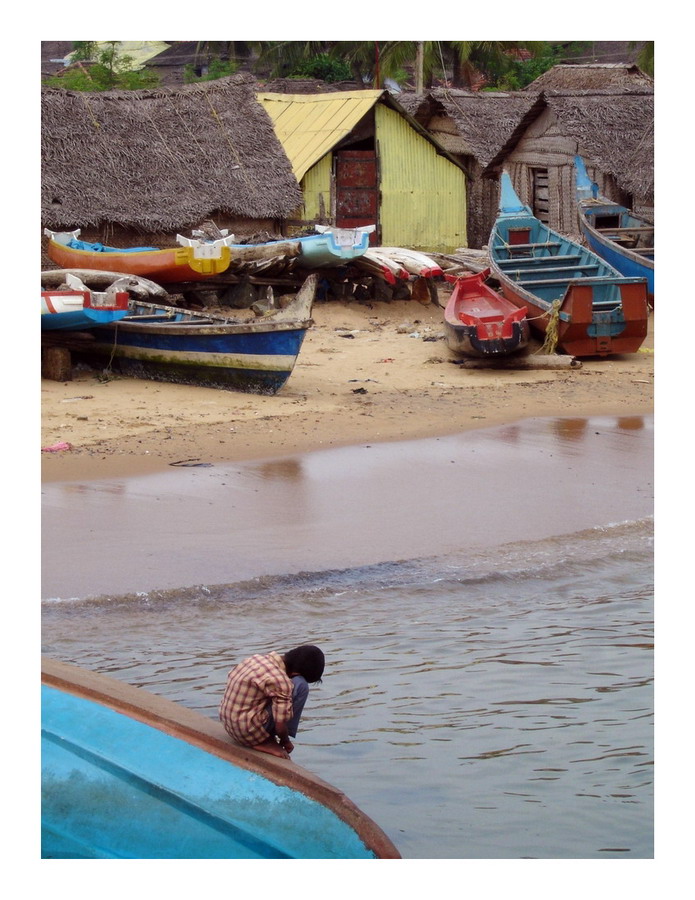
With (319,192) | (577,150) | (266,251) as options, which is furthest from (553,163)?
(266,251)

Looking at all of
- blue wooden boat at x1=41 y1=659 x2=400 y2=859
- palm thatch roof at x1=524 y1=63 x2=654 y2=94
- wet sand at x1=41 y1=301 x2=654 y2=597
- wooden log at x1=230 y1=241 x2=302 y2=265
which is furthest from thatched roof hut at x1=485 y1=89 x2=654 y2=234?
blue wooden boat at x1=41 y1=659 x2=400 y2=859

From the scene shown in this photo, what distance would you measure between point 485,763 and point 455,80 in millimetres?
33051

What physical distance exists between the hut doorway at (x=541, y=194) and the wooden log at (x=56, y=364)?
1270 cm

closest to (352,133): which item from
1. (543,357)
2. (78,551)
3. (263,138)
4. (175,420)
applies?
(263,138)

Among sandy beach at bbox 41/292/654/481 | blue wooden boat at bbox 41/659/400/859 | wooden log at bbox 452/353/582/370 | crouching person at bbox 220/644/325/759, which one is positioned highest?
wooden log at bbox 452/353/582/370

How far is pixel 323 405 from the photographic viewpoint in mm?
11891

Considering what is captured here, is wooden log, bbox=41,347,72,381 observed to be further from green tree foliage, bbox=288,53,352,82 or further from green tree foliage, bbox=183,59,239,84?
green tree foliage, bbox=288,53,352,82

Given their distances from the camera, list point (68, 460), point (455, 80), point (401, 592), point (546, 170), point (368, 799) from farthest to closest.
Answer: point (455, 80) < point (546, 170) < point (68, 460) < point (401, 592) < point (368, 799)

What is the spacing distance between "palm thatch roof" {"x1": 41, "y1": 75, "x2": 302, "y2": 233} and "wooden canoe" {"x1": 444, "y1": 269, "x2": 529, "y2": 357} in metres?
5.78

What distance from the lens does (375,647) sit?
6.75 metres

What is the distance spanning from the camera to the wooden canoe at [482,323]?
13812 millimetres

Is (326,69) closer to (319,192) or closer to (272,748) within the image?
(319,192)

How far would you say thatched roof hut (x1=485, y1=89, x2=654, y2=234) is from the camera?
20484 millimetres

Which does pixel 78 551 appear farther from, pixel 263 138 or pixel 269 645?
pixel 263 138
